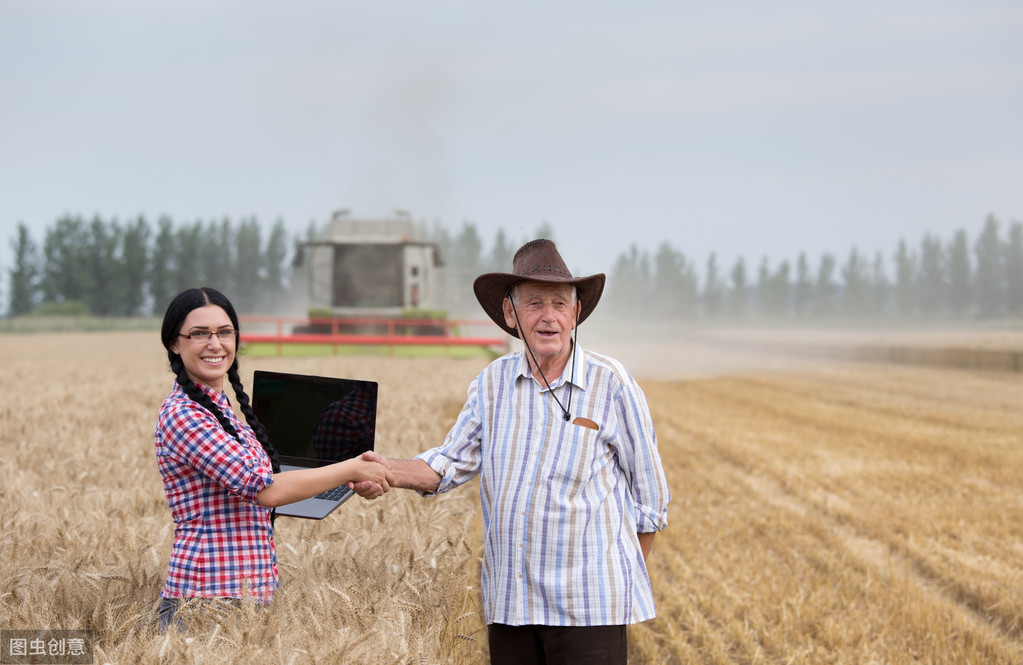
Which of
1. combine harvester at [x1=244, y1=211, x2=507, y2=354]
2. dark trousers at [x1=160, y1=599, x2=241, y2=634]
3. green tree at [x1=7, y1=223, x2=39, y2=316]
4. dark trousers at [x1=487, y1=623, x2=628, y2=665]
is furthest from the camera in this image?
green tree at [x1=7, y1=223, x2=39, y2=316]

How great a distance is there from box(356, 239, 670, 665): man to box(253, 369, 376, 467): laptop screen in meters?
0.15

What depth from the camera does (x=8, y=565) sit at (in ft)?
9.30

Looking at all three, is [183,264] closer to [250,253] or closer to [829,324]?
[250,253]

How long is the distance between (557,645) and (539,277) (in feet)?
3.80

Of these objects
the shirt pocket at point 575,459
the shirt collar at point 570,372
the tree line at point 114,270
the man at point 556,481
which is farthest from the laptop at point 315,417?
the tree line at point 114,270

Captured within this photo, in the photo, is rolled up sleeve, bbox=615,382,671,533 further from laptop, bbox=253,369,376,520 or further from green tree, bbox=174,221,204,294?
green tree, bbox=174,221,204,294

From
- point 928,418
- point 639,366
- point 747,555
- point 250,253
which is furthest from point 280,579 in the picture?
point 250,253

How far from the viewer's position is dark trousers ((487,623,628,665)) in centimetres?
253

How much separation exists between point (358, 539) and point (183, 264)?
267 ft

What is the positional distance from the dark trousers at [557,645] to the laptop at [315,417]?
0.71 metres

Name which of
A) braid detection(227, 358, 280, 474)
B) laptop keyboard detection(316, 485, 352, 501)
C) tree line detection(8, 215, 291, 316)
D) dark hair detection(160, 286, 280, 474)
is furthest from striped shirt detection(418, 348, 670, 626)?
tree line detection(8, 215, 291, 316)

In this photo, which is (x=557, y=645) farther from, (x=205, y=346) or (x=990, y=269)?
(x=990, y=269)

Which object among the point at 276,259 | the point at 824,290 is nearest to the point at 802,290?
the point at 824,290

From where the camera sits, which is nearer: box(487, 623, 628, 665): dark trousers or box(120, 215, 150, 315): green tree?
box(487, 623, 628, 665): dark trousers
